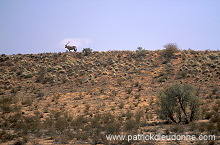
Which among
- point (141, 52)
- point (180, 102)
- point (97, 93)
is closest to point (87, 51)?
point (141, 52)

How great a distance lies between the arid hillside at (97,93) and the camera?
10.7 metres

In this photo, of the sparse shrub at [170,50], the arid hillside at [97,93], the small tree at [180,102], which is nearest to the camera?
the arid hillside at [97,93]

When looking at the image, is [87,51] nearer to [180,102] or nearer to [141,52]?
[141,52]

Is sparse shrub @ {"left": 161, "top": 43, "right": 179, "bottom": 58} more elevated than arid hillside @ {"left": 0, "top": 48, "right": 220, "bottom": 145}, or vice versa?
sparse shrub @ {"left": 161, "top": 43, "right": 179, "bottom": 58}

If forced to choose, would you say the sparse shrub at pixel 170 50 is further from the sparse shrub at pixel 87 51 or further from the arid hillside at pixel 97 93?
the sparse shrub at pixel 87 51

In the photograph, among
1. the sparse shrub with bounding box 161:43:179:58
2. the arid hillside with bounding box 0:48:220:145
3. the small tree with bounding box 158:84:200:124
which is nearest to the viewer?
the arid hillside with bounding box 0:48:220:145

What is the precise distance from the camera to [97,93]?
23.6 m

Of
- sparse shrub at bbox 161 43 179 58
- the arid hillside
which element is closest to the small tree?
the arid hillside

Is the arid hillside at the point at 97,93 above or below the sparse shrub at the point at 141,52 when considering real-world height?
below

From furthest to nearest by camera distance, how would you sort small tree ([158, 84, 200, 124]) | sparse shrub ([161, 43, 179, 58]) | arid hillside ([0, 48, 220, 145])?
1. sparse shrub ([161, 43, 179, 58])
2. small tree ([158, 84, 200, 124])
3. arid hillside ([0, 48, 220, 145])

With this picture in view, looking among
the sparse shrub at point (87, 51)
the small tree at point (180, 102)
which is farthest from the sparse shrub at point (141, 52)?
the small tree at point (180, 102)

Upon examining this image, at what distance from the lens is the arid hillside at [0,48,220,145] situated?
35.2 ft

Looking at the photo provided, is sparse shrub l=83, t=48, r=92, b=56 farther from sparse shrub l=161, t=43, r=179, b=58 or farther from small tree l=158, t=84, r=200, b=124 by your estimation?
small tree l=158, t=84, r=200, b=124

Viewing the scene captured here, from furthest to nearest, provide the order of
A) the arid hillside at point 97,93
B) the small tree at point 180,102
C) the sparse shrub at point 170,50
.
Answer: the sparse shrub at point 170,50, the small tree at point 180,102, the arid hillside at point 97,93
